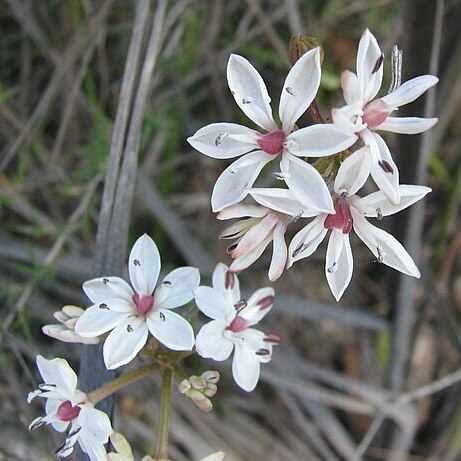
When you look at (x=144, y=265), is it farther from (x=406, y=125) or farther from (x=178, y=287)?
(x=406, y=125)

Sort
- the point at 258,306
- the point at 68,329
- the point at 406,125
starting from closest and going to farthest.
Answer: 1. the point at 406,125
2. the point at 68,329
3. the point at 258,306

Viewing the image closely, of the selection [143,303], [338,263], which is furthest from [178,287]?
[338,263]

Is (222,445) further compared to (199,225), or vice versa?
(199,225)

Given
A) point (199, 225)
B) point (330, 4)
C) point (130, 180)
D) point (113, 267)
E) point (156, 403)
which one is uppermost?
point (330, 4)

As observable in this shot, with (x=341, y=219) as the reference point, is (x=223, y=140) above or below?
above

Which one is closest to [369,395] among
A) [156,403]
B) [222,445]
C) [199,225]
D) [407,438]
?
[407,438]

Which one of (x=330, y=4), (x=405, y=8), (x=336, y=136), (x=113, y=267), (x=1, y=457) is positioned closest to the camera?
(x=336, y=136)

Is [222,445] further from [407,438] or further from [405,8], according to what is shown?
[405,8]

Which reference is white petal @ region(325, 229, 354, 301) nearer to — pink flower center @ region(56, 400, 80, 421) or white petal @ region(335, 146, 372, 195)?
white petal @ region(335, 146, 372, 195)
